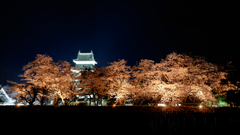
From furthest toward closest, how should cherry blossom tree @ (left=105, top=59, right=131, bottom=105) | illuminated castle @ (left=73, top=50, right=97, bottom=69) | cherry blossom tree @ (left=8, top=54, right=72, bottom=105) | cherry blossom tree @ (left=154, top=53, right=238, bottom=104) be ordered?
illuminated castle @ (left=73, top=50, right=97, bottom=69) < cherry blossom tree @ (left=105, top=59, right=131, bottom=105) < cherry blossom tree @ (left=8, top=54, right=72, bottom=105) < cherry blossom tree @ (left=154, top=53, right=238, bottom=104)

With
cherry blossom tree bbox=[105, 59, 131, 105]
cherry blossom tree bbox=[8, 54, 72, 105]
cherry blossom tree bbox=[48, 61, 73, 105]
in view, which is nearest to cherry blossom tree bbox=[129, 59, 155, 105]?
cherry blossom tree bbox=[105, 59, 131, 105]

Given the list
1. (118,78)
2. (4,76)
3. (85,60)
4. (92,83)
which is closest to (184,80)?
(118,78)

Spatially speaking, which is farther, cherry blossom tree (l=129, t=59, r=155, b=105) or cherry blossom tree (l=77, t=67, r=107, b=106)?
cherry blossom tree (l=129, t=59, r=155, b=105)

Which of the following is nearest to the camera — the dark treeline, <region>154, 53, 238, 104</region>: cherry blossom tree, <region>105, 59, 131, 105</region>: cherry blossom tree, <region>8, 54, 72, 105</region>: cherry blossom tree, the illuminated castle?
<region>154, 53, 238, 104</region>: cherry blossom tree

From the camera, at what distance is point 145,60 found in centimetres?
2084

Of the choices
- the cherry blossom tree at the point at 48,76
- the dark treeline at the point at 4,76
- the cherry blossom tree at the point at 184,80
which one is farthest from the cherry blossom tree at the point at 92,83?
the dark treeline at the point at 4,76

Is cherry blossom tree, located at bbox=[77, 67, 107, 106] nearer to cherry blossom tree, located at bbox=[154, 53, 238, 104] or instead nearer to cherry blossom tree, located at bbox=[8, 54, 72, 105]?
cherry blossom tree, located at bbox=[8, 54, 72, 105]

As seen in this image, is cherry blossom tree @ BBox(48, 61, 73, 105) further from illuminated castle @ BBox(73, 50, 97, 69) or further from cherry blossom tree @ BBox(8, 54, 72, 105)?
illuminated castle @ BBox(73, 50, 97, 69)

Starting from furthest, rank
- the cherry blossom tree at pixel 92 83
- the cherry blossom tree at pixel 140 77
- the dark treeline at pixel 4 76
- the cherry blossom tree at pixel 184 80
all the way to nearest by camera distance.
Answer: the dark treeline at pixel 4 76
the cherry blossom tree at pixel 140 77
the cherry blossom tree at pixel 92 83
the cherry blossom tree at pixel 184 80

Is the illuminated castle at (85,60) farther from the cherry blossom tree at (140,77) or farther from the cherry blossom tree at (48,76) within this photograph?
the cherry blossom tree at (140,77)

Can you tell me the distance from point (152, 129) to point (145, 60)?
17.6 metres

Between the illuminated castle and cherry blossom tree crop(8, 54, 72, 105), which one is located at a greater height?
the illuminated castle

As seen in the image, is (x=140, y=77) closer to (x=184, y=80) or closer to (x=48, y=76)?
(x=184, y=80)

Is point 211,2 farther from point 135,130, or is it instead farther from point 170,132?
point 135,130
